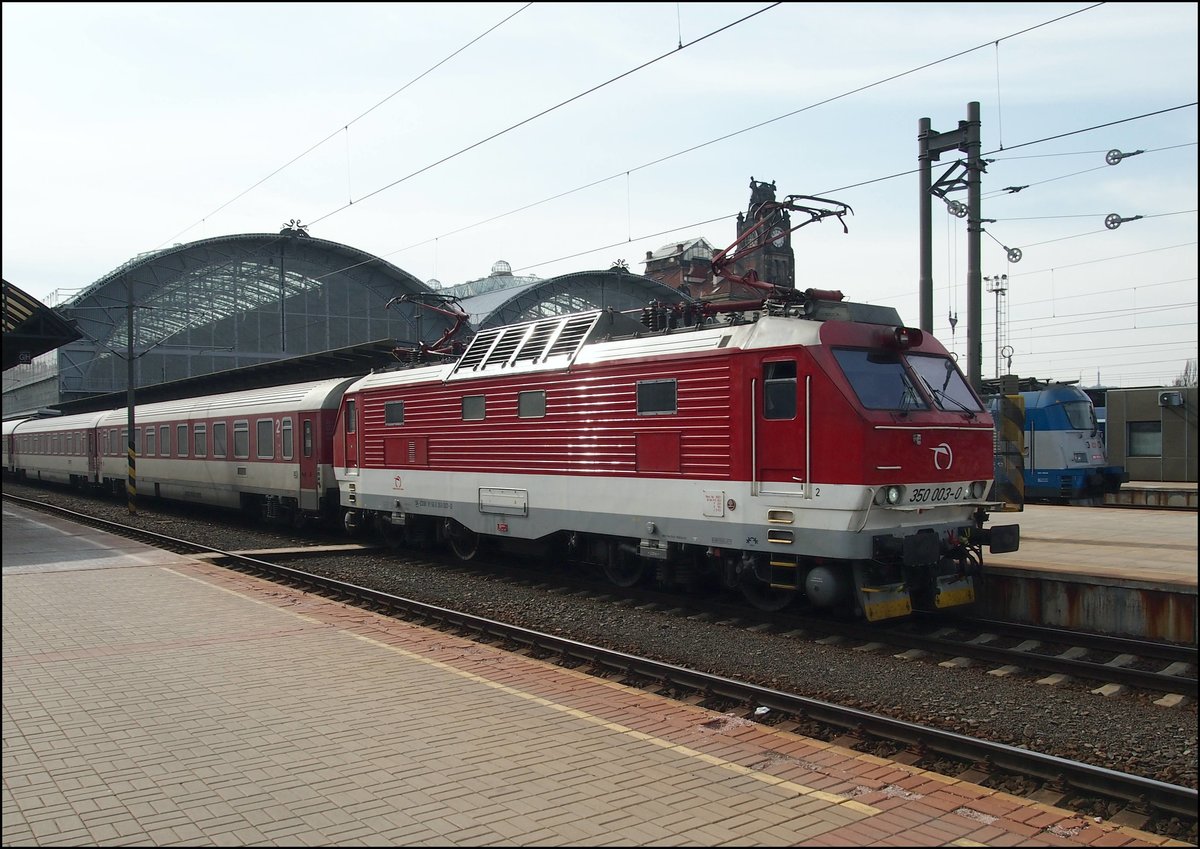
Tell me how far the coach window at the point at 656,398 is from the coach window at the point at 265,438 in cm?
1344

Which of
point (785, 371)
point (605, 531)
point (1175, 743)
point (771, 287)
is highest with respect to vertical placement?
point (771, 287)

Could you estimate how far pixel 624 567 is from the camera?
44.0 feet

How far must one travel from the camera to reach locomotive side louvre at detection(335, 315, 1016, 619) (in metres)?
10.0

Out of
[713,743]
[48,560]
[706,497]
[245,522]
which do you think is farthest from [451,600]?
[245,522]

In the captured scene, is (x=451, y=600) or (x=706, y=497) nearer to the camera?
(x=706, y=497)

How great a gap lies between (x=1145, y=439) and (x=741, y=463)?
88.4ft

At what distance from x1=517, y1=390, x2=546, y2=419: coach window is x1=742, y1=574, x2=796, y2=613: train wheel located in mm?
4014

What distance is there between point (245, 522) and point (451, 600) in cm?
1514

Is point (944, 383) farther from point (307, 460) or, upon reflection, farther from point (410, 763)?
point (307, 460)

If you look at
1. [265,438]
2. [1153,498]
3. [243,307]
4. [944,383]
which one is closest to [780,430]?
[944,383]

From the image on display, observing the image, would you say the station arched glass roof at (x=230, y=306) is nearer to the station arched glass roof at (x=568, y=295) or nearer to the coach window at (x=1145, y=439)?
the station arched glass roof at (x=568, y=295)

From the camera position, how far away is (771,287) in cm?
1197

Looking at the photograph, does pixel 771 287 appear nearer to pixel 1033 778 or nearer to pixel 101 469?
pixel 1033 778

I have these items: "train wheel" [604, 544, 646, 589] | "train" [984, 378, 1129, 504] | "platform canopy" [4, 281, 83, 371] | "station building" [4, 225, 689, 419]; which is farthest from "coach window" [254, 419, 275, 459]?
"station building" [4, 225, 689, 419]
